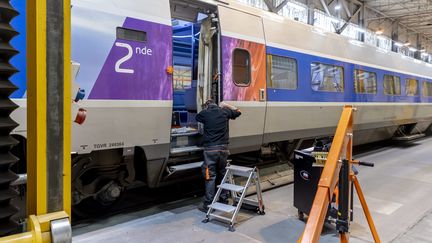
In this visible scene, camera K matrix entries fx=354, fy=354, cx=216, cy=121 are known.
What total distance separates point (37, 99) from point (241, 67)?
459 centimetres

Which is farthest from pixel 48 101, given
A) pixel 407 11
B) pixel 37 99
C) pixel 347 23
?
pixel 407 11

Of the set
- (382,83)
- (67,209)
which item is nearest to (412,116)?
(382,83)

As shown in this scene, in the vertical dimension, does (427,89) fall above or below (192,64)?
above

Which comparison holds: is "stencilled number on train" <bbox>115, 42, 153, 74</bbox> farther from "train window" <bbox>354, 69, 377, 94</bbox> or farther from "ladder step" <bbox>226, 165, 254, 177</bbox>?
"train window" <bbox>354, 69, 377, 94</bbox>

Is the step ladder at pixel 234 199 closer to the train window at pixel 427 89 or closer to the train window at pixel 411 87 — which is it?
the train window at pixel 411 87

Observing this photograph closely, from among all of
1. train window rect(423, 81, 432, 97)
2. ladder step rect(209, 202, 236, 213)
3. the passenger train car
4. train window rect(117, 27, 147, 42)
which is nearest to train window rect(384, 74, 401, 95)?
the passenger train car

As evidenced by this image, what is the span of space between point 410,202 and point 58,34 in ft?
18.8

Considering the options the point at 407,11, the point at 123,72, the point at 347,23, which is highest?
the point at 407,11

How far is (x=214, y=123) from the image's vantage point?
4.80m

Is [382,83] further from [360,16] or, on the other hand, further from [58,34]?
[360,16]

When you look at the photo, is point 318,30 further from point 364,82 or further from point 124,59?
point 124,59

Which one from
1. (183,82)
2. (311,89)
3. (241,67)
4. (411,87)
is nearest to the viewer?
(241,67)

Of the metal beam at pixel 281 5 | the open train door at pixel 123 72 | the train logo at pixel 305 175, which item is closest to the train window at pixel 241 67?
the open train door at pixel 123 72

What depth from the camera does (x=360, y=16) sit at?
827 inches
